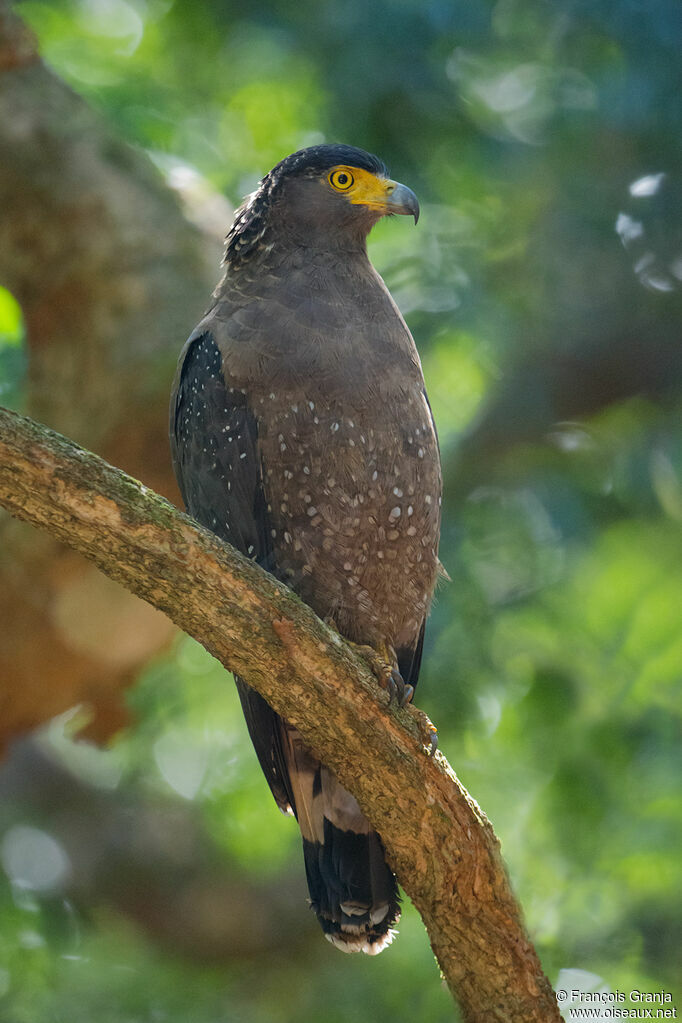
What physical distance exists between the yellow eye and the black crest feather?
0.03m

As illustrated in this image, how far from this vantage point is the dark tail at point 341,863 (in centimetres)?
398

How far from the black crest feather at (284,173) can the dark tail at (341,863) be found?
82.2 inches

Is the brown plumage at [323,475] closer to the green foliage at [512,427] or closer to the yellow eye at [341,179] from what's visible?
the yellow eye at [341,179]

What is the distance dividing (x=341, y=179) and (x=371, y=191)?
0.14m

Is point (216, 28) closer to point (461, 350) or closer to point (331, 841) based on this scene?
point (461, 350)

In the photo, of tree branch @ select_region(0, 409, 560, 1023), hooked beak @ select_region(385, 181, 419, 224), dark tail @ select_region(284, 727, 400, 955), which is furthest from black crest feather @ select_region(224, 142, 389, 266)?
dark tail @ select_region(284, 727, 400, 955)

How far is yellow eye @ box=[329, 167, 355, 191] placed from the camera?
4.58 m

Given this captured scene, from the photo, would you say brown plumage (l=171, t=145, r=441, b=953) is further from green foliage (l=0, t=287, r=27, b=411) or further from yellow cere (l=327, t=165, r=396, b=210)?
green foliage (l=0, t=287, r=27, b=411)

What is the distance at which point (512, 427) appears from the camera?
7.13 meters

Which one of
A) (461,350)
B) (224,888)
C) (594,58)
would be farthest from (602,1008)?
(594,58)

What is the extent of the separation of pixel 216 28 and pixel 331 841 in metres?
5.45

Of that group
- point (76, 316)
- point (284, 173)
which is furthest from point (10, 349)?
point (76, 316)

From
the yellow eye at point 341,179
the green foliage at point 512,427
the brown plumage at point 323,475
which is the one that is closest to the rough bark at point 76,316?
the green foliage at point 512,427

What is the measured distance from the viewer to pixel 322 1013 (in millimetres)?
6867
